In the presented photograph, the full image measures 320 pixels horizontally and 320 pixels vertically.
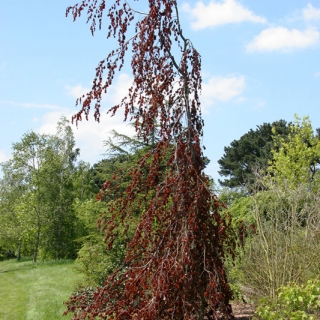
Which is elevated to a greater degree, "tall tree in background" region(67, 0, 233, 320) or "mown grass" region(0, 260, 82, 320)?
"tall tree in background" region(67, 0, 233, 320)

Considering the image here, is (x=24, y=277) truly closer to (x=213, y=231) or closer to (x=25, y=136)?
(x=25, y=136)

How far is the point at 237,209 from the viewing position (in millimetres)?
11469

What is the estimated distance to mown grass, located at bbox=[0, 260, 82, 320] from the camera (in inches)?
342

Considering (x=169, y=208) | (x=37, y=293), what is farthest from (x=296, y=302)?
(x=37, y=293)

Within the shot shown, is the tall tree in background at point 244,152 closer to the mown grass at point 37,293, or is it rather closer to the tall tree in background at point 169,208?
the mown grass at point 37,293

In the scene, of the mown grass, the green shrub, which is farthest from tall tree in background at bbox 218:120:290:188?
the green shrub

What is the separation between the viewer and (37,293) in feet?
37.3

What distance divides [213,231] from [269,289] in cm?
299

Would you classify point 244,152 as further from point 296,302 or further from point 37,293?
point 296,302

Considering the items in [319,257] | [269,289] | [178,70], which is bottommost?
[269,289]

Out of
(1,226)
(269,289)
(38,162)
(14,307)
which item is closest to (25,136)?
(38,162)


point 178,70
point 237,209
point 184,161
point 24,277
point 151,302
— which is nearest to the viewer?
point 151,302

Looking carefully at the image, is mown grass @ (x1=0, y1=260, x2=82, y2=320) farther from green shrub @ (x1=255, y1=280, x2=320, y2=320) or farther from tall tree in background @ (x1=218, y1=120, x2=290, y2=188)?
tall tree in background @ (x1=218, y1=120, x2=290, y2=188)

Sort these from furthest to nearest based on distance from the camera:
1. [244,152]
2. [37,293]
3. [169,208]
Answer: [244,152]
[37,293]
[169,208]
